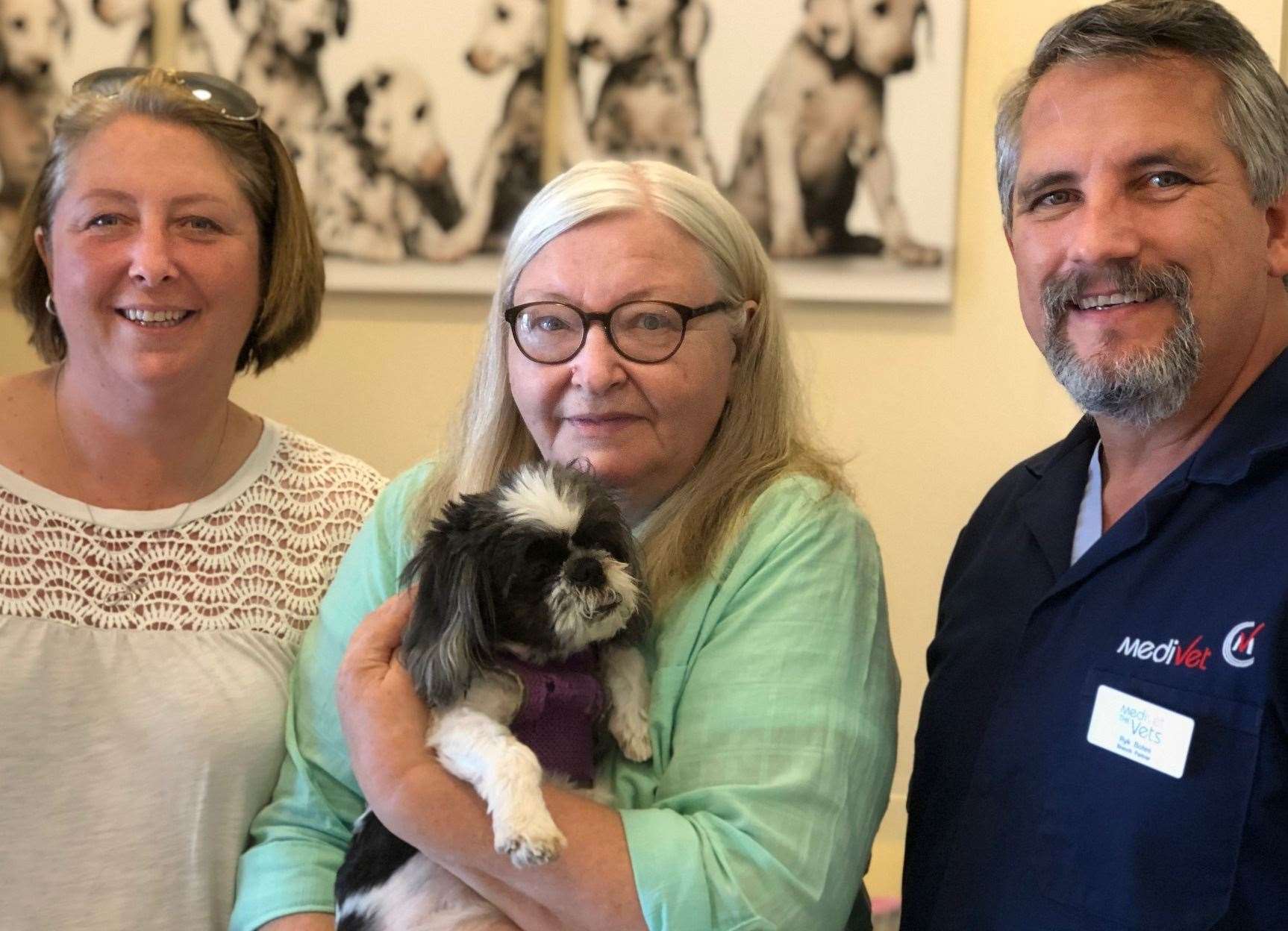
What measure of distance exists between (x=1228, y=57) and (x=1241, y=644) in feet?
2.27

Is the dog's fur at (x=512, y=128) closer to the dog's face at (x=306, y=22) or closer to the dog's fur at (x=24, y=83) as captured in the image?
the dog's face at (x=306, y=22)

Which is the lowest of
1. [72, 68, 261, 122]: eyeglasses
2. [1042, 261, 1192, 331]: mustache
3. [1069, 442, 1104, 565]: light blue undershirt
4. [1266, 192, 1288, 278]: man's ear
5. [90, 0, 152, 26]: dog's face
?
[1069, 442, 1104, 565]: light blue undershirt

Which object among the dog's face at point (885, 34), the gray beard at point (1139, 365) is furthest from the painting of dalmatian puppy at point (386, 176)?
the gray beard at point (1139, 365)

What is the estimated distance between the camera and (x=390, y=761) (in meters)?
1.38

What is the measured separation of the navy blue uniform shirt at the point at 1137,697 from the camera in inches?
49.4

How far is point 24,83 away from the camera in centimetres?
334

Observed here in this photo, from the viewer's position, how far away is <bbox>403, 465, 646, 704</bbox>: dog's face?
4.50 feet

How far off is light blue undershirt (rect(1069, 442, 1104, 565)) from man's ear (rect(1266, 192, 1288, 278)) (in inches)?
13.3

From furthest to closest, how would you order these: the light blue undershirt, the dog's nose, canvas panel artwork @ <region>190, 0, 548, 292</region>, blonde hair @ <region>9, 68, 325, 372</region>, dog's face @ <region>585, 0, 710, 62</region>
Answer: canvas panel artwork @ <region>190, 0, 548, 292</region> → dog's face @ <region>585, 0, 710, 62</region> → blonde hair @ <region>9, 68, 325, 372</region> → the light blue undershirt → the dog's nose

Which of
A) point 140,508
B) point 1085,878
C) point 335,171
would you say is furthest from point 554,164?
point 1085,878

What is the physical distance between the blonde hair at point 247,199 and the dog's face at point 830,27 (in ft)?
4.82

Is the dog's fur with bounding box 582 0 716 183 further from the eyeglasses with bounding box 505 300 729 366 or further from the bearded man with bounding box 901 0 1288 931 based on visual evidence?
the eyeglasses with bounding box 505 300 729 366

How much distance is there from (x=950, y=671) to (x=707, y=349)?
56cm

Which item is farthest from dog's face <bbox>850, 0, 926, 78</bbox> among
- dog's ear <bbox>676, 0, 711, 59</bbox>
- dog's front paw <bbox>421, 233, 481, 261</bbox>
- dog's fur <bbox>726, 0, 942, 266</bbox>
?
dog's front paw <bbox>421, 233, 481, 261</bbox>
